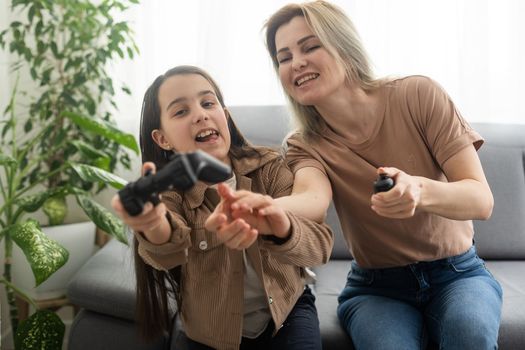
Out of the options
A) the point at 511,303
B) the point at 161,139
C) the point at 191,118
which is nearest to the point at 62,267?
the point at 161,139

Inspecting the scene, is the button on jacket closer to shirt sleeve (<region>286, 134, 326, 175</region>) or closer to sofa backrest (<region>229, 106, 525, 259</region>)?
shirt sleeve (<region>286, 134, 326, 175</region>)

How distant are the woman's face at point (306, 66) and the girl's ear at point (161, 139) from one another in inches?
13.0

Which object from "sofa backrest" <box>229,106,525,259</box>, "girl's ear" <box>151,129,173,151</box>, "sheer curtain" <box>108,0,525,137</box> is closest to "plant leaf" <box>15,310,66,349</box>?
"girl's ear" <box>151,129,173,151</box>

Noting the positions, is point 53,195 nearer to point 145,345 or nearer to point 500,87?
point 145,345

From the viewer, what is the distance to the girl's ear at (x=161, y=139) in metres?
1.08

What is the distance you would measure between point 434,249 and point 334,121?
1.31ft

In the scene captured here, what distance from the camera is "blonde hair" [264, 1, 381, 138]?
3.69 feet

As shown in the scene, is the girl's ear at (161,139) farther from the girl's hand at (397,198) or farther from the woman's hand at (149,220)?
the girl's hand at (397,198)

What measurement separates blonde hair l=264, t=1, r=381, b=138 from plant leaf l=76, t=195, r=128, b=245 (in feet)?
2.05

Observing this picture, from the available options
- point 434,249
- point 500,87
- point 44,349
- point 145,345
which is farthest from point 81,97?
point 500,87

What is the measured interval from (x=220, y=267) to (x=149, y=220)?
313 millimetres

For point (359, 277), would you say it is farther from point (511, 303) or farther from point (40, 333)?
point (40, 333)

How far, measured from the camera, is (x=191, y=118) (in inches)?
40.5

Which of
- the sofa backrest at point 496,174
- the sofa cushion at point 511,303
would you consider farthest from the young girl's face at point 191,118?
the sofa cushion at point 511,303
